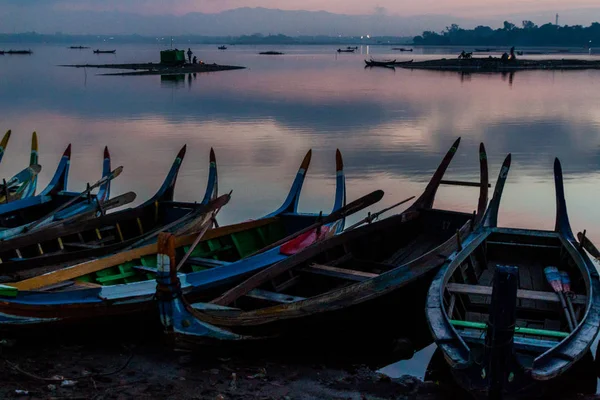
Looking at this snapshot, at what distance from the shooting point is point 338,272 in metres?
7.24

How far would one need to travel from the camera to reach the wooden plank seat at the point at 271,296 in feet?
21.3

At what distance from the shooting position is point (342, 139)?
22.8 m

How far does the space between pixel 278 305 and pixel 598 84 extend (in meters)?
49.8

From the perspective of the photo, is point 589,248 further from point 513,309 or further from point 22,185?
point 22,185

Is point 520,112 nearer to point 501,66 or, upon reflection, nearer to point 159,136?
point 159,136

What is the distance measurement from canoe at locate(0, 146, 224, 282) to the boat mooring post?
4444 mm

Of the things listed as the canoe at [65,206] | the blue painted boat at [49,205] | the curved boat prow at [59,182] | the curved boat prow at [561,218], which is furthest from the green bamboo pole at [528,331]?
the curved boat prow at [59,182]

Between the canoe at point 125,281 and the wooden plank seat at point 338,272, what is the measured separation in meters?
0.36

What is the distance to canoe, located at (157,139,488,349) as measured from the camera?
18.9 ft

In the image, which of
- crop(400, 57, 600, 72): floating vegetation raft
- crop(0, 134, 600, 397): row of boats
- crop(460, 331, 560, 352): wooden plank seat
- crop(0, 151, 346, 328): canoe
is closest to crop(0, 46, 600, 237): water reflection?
crop(0, 134, 600, 397): row of boats

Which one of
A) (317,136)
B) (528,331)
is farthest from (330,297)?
(317,136)

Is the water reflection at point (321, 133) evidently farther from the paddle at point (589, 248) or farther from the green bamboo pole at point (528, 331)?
the green bamboo pole at point (528, 331)

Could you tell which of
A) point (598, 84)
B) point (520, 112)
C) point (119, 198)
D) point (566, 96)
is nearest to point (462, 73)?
point (598, 84)

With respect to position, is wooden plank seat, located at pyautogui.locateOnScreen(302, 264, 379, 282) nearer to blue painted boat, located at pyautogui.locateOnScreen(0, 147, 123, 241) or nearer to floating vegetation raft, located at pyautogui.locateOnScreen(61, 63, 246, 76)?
blue painted boat, located at pyautogui.locateOnScreen(0, 147, 123, 241)
